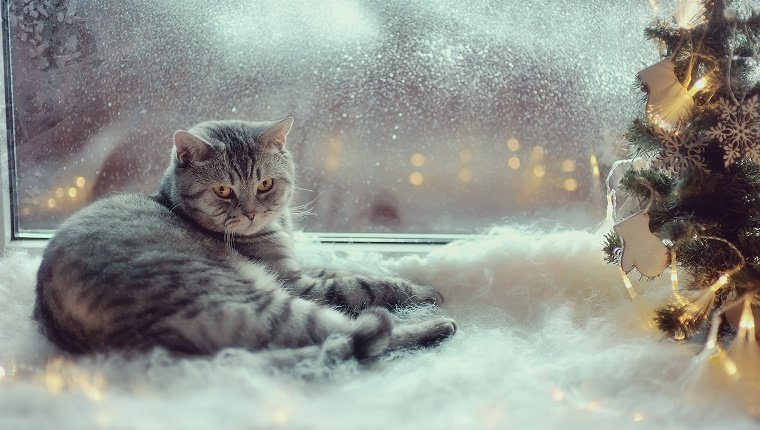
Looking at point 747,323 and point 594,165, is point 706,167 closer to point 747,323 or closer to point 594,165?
point 747,323

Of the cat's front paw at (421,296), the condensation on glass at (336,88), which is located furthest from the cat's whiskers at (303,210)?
the cat's front paw at (421,296)

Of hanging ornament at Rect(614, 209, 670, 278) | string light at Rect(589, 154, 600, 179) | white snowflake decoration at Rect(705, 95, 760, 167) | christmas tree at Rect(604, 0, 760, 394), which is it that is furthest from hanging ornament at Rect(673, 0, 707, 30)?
string light at Rect(589, 154, 600, 179)

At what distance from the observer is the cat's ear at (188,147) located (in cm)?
128

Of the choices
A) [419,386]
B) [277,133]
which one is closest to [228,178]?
[277,133]

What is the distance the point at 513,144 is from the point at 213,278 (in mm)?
957

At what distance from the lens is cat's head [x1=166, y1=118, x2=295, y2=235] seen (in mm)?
1308

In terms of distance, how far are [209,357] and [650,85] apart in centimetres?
84

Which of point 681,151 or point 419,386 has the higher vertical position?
point 681,151

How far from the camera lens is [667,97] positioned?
1117 millimetres

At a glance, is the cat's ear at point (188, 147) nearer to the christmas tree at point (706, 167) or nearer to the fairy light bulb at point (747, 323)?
the christmas tree at point (706, 167)

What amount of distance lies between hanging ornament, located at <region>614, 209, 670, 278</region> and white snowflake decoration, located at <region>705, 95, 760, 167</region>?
0.16m

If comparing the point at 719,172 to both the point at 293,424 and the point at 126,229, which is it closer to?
the point at 293,424

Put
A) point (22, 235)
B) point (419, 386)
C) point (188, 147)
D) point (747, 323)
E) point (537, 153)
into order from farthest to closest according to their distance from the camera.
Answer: point (537, 153), point (22, 235), point (188, 147), point (747, 323), point (419, 386)

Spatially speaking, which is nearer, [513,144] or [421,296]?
[421,296]
